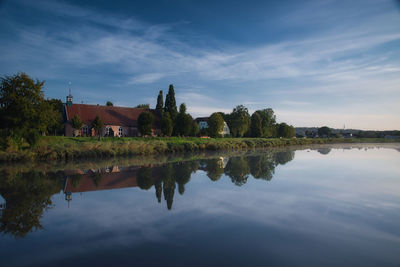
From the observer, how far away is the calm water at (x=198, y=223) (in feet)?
14.5

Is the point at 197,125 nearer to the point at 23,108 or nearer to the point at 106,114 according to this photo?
the point at 106,114

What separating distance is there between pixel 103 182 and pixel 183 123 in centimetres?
3039

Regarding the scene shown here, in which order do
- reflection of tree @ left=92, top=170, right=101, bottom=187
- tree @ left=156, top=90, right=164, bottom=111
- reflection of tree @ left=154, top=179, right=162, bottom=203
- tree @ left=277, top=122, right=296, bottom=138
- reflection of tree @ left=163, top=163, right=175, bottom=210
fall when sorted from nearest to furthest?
reflection of tree @ left=163, top=163, right=175, bottom=210 → reflection of tree @ left=154, top=179, right=162, bottom=203 → reflection of tree @ left=92, top=170, right=101, bottom=187 → tree @ left=156, top=90, right=164, bottom=111 → tree @ left=277, top=122, right=296, bottom=138

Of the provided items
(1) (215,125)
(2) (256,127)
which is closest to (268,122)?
(2) (256,127)

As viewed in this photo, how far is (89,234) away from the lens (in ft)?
17.6

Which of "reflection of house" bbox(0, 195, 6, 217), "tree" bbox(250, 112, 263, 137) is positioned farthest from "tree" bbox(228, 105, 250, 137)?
"reflection of house" bbox(0, 195, 6, 217)

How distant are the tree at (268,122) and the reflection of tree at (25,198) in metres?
63.2

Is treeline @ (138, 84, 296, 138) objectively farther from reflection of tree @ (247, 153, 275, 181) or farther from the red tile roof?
reflection of tree @ (247, 153, 275, 181)

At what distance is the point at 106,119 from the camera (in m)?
40.8

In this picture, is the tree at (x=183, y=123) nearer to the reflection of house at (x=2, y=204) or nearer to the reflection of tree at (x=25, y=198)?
the reflection of tree at (x=25, y=198)

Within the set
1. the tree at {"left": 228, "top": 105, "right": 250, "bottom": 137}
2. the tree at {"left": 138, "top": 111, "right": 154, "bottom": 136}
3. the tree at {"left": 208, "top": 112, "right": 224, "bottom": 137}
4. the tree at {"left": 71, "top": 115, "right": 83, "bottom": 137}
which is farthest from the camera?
the tree at {"left": 228, "top": 105, "right": 250, "bottom": 137}

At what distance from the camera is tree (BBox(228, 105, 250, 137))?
190ft

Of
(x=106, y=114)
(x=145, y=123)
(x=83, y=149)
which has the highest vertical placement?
(x=106, y=114)

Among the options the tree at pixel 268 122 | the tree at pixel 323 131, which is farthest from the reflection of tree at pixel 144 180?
the tree at pixel 323 131
